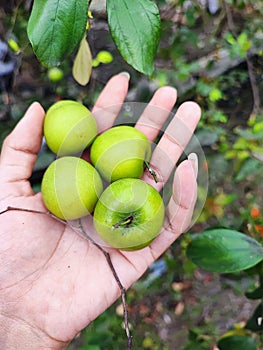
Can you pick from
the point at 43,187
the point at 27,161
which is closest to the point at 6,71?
the point at 27,161

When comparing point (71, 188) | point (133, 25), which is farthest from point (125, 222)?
point (133, 25)

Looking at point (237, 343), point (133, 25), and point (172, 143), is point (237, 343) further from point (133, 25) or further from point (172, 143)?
point (133, 25)

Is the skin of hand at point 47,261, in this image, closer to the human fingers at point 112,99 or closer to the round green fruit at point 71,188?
the round green fruit at point 71,188

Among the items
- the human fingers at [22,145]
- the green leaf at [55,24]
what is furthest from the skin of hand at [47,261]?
the green leaf at [55,24]

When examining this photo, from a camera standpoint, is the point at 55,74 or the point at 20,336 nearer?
the point at 20,336

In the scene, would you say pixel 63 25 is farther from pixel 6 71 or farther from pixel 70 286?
pixel 6 71

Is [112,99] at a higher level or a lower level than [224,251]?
higher

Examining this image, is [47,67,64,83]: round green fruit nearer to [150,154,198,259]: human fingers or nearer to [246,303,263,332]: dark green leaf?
[150,154,198,259]: human fingers
